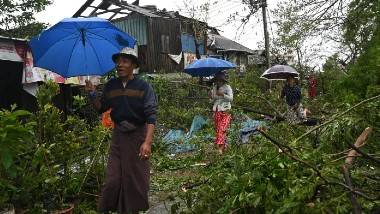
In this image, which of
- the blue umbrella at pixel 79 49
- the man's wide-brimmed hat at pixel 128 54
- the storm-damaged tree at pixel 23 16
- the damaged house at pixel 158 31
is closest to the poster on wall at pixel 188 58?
the damaged house at pixel 158 31

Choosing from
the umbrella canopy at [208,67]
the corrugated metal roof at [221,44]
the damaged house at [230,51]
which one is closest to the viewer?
the umbrella canopy at [208,67]

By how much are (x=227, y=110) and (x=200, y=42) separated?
18905 mm

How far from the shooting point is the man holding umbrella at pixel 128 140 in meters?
4.44

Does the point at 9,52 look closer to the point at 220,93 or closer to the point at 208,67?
the point at 220,93

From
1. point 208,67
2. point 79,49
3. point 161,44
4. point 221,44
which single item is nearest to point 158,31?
point 161,44

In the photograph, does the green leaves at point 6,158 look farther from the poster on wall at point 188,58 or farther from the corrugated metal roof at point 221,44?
the corrugated metal roof at point 221,44

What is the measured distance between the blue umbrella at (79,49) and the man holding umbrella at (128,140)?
66cm

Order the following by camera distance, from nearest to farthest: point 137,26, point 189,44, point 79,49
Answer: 1. point 79,49
2. point 137,26
3. point 189,44

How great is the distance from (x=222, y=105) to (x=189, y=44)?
18.1 meters

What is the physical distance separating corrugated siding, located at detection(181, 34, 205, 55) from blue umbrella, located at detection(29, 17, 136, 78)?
20626mm

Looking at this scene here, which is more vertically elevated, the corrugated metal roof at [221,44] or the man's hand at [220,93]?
the corrugated metal roof at [221,44]

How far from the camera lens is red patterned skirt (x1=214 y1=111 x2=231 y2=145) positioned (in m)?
8.59

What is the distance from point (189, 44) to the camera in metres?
26.5

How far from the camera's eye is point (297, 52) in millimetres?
28438
